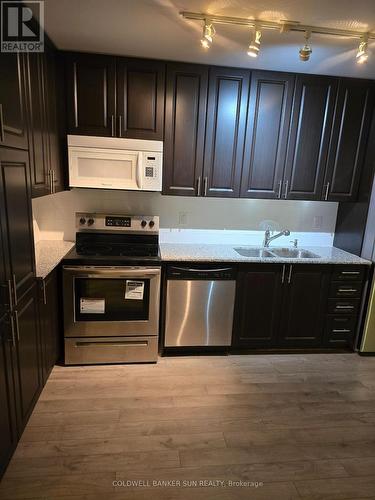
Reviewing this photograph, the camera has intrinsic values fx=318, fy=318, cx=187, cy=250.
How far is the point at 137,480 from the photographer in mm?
1656

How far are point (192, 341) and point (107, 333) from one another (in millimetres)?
730

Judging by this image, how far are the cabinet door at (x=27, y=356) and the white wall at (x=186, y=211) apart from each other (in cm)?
113

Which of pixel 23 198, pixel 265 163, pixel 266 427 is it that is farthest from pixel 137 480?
pixel 265 163

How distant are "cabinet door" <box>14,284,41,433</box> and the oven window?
1.60ft

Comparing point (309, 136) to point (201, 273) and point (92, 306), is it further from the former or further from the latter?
point (92, 306)

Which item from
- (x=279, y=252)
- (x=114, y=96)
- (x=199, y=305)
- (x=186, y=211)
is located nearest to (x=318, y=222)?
(x=279, y=252)

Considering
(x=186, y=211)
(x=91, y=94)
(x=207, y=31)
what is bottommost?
(x=186, y=211)

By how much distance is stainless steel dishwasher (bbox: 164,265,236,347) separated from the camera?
2.63 metres

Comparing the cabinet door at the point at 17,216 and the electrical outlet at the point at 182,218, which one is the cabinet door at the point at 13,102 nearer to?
the cabinet door at the point at 17,216

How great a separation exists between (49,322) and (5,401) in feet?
2.44

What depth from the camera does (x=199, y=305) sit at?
2.69 m

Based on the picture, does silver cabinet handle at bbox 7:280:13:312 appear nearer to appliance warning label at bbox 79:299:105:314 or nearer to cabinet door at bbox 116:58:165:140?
appliance warning label at bbox 79:299:105:314

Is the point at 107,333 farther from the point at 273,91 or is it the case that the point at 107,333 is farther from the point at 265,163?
the point at 273,91

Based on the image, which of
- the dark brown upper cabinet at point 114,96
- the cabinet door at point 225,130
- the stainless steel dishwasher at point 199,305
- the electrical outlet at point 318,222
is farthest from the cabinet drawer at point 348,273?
the dark brown upper cabinet at point 114,96
